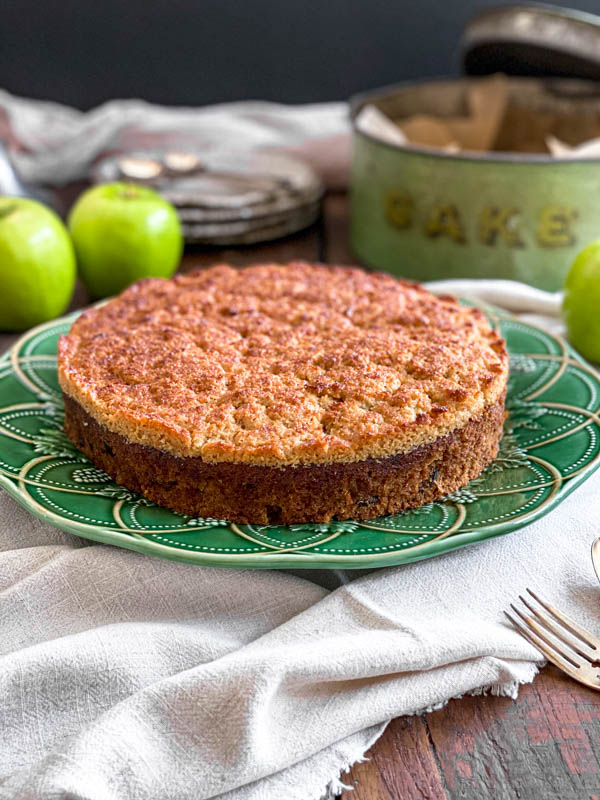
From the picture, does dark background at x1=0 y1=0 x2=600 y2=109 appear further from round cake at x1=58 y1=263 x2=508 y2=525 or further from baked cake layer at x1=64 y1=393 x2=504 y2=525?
baked cake layer at x1=64 y1=393 x2=504 y2=525

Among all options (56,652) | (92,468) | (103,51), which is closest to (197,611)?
(56,652)

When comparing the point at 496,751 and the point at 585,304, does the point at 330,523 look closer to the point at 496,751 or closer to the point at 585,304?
the point at 496,751

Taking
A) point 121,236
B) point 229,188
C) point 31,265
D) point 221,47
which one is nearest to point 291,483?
point 31,265

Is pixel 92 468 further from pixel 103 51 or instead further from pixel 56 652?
pixel 103 51

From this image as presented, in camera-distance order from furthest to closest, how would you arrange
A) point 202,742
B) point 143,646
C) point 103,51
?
point 103,51 < point 143,646 < point 202,742

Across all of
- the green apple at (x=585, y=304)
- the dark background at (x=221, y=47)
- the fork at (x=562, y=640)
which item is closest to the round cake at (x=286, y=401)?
the fork at (x=562, y=640)

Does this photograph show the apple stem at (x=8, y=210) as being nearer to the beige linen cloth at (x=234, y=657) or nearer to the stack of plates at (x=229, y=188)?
the stack of plates at (x=229, y=188)
